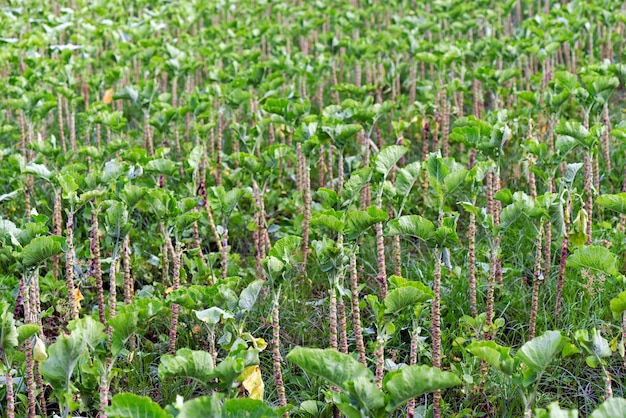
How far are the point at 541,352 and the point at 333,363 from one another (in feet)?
1.71

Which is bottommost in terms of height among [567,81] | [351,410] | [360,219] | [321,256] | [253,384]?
[253,384]

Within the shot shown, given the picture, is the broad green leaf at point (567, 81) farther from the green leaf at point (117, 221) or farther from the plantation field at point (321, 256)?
the green leaf at point (117, 221)

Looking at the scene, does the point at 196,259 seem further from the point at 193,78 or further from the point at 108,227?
the point at 193,78

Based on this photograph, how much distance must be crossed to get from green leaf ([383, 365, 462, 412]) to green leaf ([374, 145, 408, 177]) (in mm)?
1084

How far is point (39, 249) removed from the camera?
254 centimetres

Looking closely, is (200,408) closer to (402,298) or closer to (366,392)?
(366,392)

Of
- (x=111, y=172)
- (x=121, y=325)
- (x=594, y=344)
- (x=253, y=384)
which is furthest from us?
(x=111, y=172)

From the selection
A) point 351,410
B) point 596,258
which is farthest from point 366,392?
point 596,258

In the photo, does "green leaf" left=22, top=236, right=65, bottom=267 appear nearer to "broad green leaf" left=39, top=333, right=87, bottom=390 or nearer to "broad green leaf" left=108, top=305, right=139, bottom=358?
"broad green leaf" left=108, top=305, right=139, bottom=358

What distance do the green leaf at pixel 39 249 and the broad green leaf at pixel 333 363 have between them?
935mm

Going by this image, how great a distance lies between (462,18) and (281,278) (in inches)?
176

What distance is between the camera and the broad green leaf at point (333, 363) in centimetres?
199

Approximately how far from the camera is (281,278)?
2529 mm

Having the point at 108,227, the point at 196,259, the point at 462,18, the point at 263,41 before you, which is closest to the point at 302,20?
the point at 263,41
